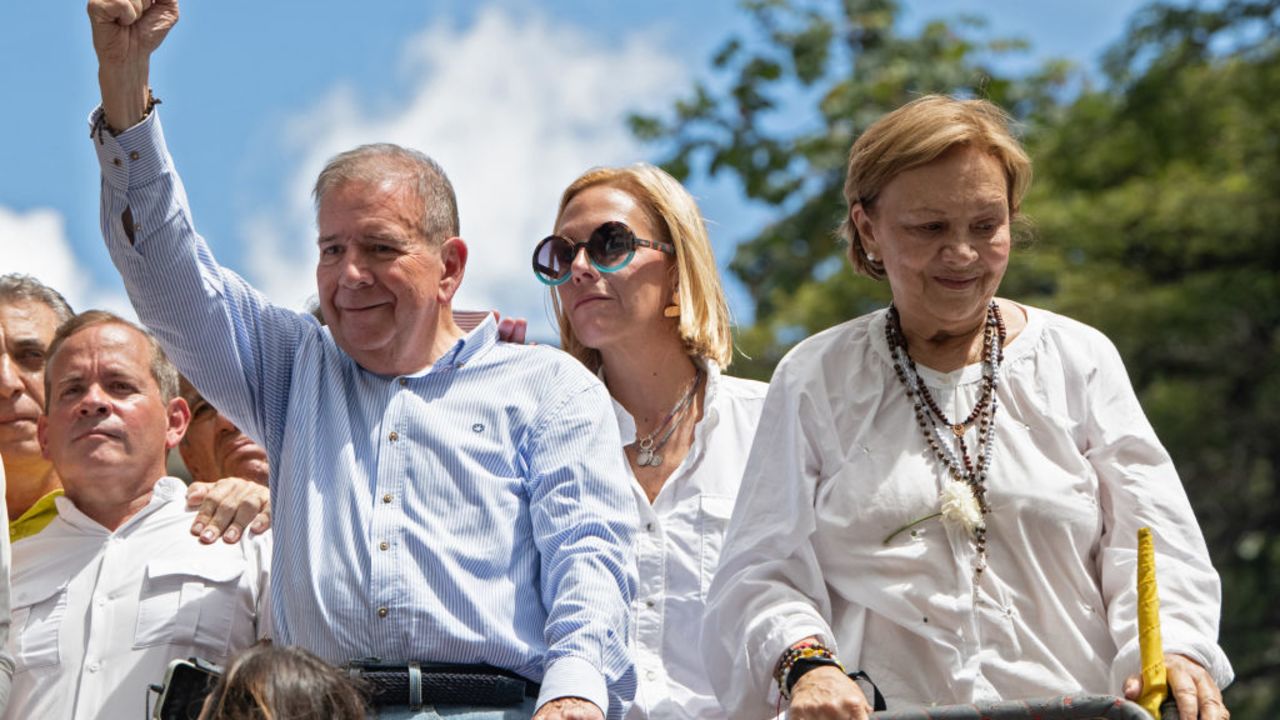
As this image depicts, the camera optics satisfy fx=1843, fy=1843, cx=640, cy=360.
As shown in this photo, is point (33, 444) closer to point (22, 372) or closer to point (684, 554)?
point (22, 372)

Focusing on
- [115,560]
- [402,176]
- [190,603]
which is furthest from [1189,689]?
[115,560]

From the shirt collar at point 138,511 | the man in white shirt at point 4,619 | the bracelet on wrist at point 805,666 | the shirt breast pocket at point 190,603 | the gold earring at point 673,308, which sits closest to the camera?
the bracelet on wrist at point 805,666

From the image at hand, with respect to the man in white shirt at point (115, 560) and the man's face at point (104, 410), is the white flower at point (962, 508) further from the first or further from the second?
the man's face at point (104, 410)

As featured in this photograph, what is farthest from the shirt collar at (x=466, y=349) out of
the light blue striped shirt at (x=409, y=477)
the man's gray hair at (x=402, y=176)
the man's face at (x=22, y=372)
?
the man's face at (x=22, y=372)

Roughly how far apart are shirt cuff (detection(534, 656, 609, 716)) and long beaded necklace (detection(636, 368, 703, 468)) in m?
1.29

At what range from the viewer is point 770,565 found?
13.0 ft

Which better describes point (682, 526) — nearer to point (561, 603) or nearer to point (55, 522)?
point (561, 603)

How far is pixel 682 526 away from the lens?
488cm

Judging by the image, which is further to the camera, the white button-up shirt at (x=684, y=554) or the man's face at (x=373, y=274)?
the white button-up shirt at (x=684, y=554)

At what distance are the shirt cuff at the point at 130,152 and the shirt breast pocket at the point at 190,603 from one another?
42.3 inches

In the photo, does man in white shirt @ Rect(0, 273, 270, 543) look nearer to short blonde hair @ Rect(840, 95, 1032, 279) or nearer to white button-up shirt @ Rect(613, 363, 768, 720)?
white button-up shirt @ Rect(613, 363, 768, 720)

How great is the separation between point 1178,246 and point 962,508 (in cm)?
1424

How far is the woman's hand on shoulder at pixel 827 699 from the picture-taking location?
3.56 m

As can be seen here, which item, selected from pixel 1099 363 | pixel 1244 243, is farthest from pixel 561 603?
pixel 1244 243
